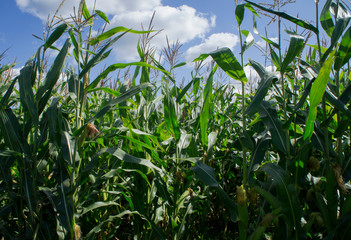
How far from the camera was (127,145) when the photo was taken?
1.90 m

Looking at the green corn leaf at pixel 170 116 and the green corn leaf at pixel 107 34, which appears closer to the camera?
the green corn leaf at pixel 107 34

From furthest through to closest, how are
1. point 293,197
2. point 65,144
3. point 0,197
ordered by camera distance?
point 0,197 → point 65,144 → point 293,197

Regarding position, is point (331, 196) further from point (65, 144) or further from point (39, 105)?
point (39, 105)

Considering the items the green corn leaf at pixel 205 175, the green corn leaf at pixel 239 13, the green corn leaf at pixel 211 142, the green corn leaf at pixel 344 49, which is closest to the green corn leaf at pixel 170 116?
the green corn leaf at pixel 211 142

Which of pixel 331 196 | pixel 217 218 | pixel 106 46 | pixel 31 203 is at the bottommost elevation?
pixel 217 218

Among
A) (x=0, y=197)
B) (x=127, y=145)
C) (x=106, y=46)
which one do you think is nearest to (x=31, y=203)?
(x=0, y=197)

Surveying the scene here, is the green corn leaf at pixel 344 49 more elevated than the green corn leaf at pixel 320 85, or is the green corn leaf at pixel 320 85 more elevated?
the green corn leaf at pixel 344 49

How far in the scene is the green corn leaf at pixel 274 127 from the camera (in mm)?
1393

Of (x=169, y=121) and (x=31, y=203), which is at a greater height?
(x=169, y=121)

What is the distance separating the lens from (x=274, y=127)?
1.44 m

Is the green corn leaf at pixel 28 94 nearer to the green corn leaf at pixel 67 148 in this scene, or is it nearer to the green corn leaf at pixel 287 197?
the green corn leaf at pixel 67 148

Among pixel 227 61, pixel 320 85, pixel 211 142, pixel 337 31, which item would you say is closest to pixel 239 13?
pixel 227 61

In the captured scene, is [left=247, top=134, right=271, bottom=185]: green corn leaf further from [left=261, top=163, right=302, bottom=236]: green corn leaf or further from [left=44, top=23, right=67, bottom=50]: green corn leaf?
[left=44, top=23, right=67, bottom=50]: green corn leaf

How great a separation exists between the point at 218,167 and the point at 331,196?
153 centimetres
